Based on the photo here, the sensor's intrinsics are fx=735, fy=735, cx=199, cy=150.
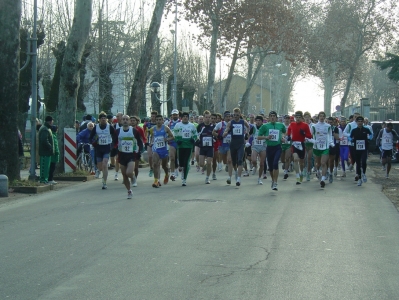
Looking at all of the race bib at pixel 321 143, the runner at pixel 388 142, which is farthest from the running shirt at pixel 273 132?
the runner at pixel 388 142

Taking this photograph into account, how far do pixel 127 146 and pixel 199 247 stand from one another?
683cm

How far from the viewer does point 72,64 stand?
20.9 m

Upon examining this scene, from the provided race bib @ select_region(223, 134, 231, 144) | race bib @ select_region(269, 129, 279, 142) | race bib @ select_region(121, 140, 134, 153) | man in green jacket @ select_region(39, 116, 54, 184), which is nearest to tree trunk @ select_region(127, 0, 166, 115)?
race bib @ select_region(223, 134, 231, 144)

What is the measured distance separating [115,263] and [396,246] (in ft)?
12.4

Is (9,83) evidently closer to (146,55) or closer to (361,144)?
(361,144)

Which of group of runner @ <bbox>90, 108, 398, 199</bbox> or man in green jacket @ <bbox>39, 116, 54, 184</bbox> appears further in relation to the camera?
man in green jacket @ <bbox>39, 116, 54, 184</bbox>

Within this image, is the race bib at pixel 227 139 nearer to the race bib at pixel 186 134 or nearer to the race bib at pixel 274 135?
the race bib at pixel 186 134

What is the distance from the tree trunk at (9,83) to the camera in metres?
17.1

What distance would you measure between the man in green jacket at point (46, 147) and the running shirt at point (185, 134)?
10.4 feet

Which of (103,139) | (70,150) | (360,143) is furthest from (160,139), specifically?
(360,143)

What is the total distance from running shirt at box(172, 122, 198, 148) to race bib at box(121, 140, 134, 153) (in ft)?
10.4

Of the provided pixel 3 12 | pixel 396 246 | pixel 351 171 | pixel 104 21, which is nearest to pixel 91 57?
pixel 104 21

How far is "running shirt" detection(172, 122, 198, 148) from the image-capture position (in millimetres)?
18781

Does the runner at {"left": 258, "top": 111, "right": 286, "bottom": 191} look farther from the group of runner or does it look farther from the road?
the road
